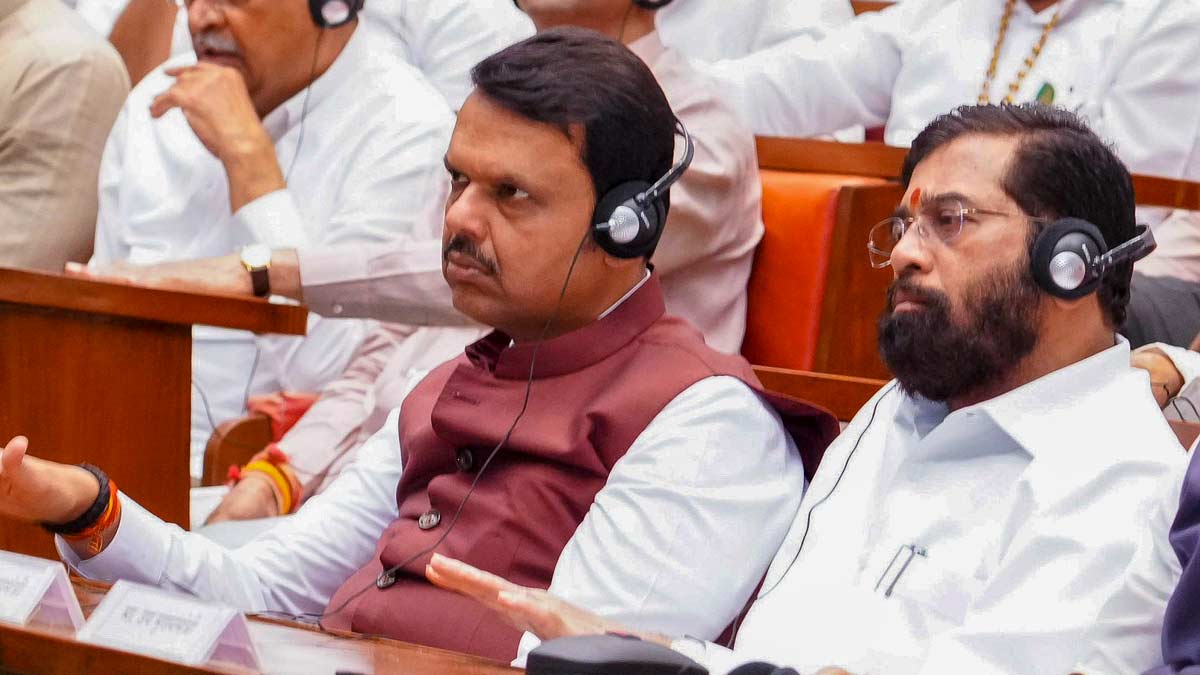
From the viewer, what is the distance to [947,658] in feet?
4.26

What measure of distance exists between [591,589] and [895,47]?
176 centimetres

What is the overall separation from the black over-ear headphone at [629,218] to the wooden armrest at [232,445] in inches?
47.2

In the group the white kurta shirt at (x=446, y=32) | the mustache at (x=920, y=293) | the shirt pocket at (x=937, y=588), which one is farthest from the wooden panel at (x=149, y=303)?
the white kurta shirt at (x=446, y=32)

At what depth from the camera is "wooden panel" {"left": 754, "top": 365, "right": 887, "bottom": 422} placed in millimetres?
1934

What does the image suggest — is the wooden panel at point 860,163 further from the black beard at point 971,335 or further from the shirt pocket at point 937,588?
the shirt pocket at point 937,588

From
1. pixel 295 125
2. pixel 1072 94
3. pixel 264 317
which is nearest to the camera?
pixel 264 317

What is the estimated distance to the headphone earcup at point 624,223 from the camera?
5.28ft

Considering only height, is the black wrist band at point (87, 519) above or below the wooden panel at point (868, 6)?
above

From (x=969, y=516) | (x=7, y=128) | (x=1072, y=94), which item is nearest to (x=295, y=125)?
(x=7, y=128)

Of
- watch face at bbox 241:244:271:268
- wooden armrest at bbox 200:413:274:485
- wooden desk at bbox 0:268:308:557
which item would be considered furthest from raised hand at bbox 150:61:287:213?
wooden desk at bbox 0:268:308:557

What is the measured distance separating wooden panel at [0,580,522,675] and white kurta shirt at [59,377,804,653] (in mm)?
334

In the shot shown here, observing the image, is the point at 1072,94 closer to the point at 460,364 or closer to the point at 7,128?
the point at 460,364

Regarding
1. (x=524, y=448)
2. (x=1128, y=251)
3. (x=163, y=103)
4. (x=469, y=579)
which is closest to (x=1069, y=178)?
(x=1128, y=251)

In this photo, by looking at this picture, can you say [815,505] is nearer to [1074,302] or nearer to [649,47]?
[1074,302]
